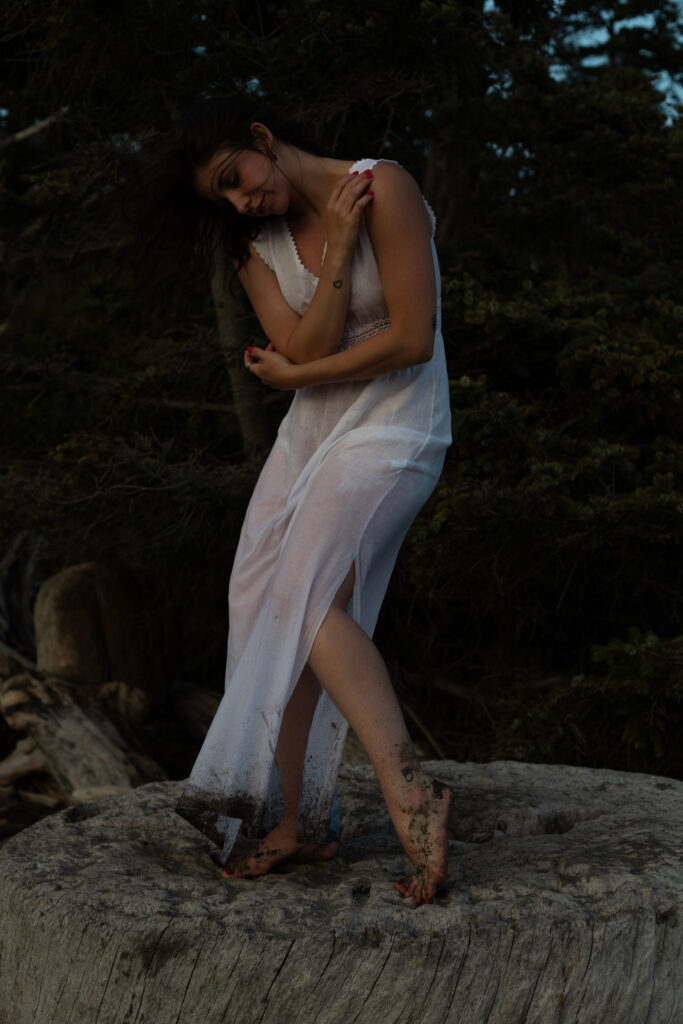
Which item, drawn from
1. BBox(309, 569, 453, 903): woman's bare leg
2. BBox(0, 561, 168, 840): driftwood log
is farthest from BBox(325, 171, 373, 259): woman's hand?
BBox(0, 561, 168, 840): driftwood log

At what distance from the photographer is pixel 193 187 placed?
249 centimetres

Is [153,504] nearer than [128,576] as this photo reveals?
Yes

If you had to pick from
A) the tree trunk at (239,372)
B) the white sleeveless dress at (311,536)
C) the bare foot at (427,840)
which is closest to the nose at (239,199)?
the white sleeveless dress at (311,536)

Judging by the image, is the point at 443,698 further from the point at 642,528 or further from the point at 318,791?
the point at 318,791

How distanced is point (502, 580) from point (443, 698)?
132 cm

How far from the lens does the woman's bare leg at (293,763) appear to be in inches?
99.9

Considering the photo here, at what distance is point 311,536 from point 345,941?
85cm

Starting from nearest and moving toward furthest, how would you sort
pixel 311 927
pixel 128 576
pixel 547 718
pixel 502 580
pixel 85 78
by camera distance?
pixel 311 927 < pixel 547 718 < pixel 502 580 < pixel 85 78 < pixel 128 576

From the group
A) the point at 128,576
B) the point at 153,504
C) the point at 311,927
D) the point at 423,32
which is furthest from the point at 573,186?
the point at 311,927

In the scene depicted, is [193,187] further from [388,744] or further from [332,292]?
[388,744]

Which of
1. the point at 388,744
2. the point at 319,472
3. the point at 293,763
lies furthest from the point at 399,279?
the point at 293,763

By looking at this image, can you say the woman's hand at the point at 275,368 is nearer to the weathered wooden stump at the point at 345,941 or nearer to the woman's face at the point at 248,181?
the woman's face at the point at 248,181

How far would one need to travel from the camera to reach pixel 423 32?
14.6 feet

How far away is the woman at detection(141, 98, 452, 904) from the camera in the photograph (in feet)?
7.48
